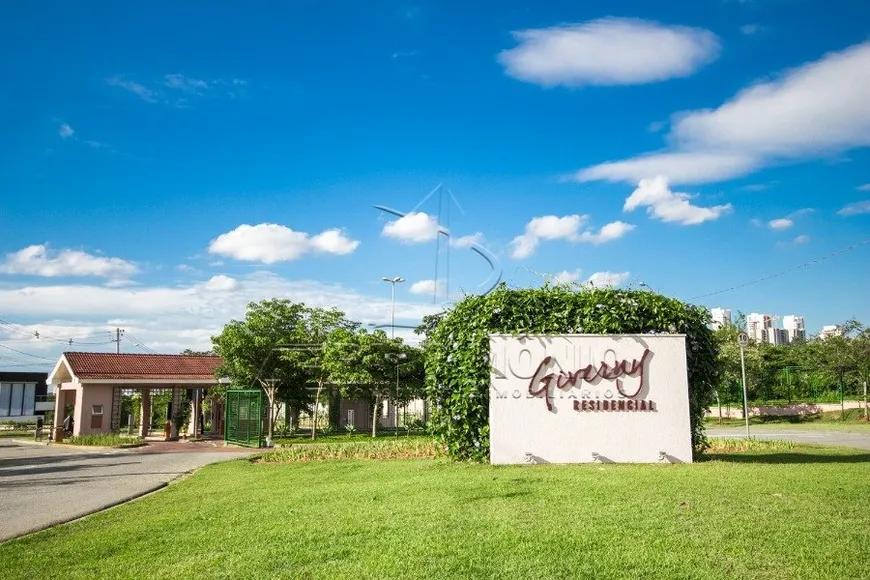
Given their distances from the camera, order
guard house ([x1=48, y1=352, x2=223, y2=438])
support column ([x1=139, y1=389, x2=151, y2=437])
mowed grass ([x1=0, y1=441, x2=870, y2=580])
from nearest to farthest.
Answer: mowed grass ([x1=0, y1=441, x2=870, y2=580]) < support column ([x1=139, y1=389, x2=151, y2=437]) < guard house ([x1=48, y1=352, x2=223, y2=438])

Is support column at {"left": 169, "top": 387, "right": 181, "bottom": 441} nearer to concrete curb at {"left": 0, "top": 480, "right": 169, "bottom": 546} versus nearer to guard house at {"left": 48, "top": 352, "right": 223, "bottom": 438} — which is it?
guard house at {"left": 48, "top": 352, "right": 223, "bottom": 438}

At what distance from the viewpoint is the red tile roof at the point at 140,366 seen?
3108 cm

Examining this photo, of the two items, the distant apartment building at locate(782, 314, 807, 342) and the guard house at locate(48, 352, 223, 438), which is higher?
the distant apartment building at locate(782, 314, 807, 342)

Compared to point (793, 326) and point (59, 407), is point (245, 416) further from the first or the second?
point (793, 326)

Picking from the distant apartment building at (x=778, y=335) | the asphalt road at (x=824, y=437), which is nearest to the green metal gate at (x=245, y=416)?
the asphalt road at (x=824, y=437)

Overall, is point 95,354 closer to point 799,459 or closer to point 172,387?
point 172,387

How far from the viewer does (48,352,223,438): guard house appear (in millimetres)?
30734

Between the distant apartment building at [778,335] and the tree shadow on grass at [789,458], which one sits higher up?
the distant apartment building at [778,335]

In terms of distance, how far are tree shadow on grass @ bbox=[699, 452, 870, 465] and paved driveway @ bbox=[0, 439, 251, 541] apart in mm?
10723

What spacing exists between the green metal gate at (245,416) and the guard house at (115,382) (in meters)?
6.24

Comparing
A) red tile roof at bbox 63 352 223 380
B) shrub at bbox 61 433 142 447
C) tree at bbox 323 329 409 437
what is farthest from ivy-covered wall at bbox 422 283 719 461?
red tile roof at bbox 63 352 223 380

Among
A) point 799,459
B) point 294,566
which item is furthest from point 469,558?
point 799,459

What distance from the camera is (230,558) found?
611cm

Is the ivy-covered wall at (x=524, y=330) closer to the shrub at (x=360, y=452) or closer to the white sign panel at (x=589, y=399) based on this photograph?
the white sign panel at (x=589, y=399)
